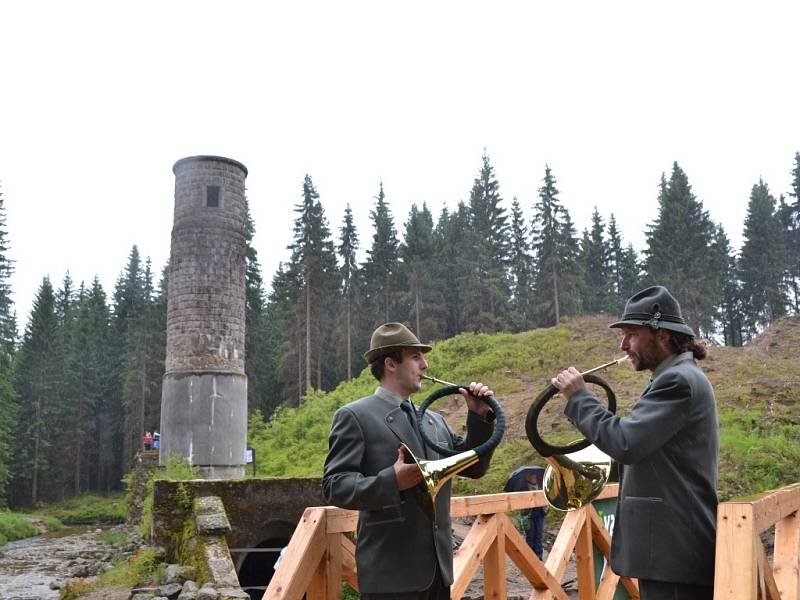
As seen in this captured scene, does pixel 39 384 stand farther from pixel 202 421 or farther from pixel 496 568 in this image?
pixel 496 568

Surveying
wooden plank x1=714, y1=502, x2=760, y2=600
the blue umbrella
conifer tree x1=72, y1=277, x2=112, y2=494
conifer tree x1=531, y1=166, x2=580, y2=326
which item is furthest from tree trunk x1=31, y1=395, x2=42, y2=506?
wooden plank x1=714, y1=502, x2=760, y2=600

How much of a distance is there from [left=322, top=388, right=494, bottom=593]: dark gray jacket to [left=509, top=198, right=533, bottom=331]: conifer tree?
4789cm

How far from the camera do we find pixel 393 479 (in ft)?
9.83

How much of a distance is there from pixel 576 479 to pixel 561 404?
19.8 metres

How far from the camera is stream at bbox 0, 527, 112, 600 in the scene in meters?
15.7

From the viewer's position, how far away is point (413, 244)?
49438 millimetres

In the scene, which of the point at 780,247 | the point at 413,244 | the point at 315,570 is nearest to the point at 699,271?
the point at 780,247

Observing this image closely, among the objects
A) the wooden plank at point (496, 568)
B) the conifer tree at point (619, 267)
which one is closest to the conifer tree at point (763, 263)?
the conifer tree at point (619, 267)

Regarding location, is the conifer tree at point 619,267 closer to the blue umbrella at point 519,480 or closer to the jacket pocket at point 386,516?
the blue umbrella at point 519,480

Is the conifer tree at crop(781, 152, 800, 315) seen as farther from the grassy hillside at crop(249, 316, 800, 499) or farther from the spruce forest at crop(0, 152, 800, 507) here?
the grassy hillside at crop(249, 316, 800, 499)

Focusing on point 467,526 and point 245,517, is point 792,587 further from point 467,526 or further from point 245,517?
point 467,526

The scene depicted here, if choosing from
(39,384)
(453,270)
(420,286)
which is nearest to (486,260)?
(453,270)

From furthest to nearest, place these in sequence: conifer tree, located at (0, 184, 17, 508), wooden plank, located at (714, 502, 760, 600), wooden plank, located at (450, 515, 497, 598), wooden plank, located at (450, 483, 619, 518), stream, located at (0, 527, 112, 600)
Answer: conifer tree, located at (0, 184, 17, 508) → stream, located at (0, 527, 112, 600) → wooden plank, located at (450, 483, 619, 518) → wooden plank, located at (450, 515, 497, 598) → wooden plank, located at (714, 502, 760, 600)

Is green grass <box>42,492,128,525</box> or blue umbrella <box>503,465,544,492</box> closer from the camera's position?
blue umbrella <box>503,465,544,492</box>
